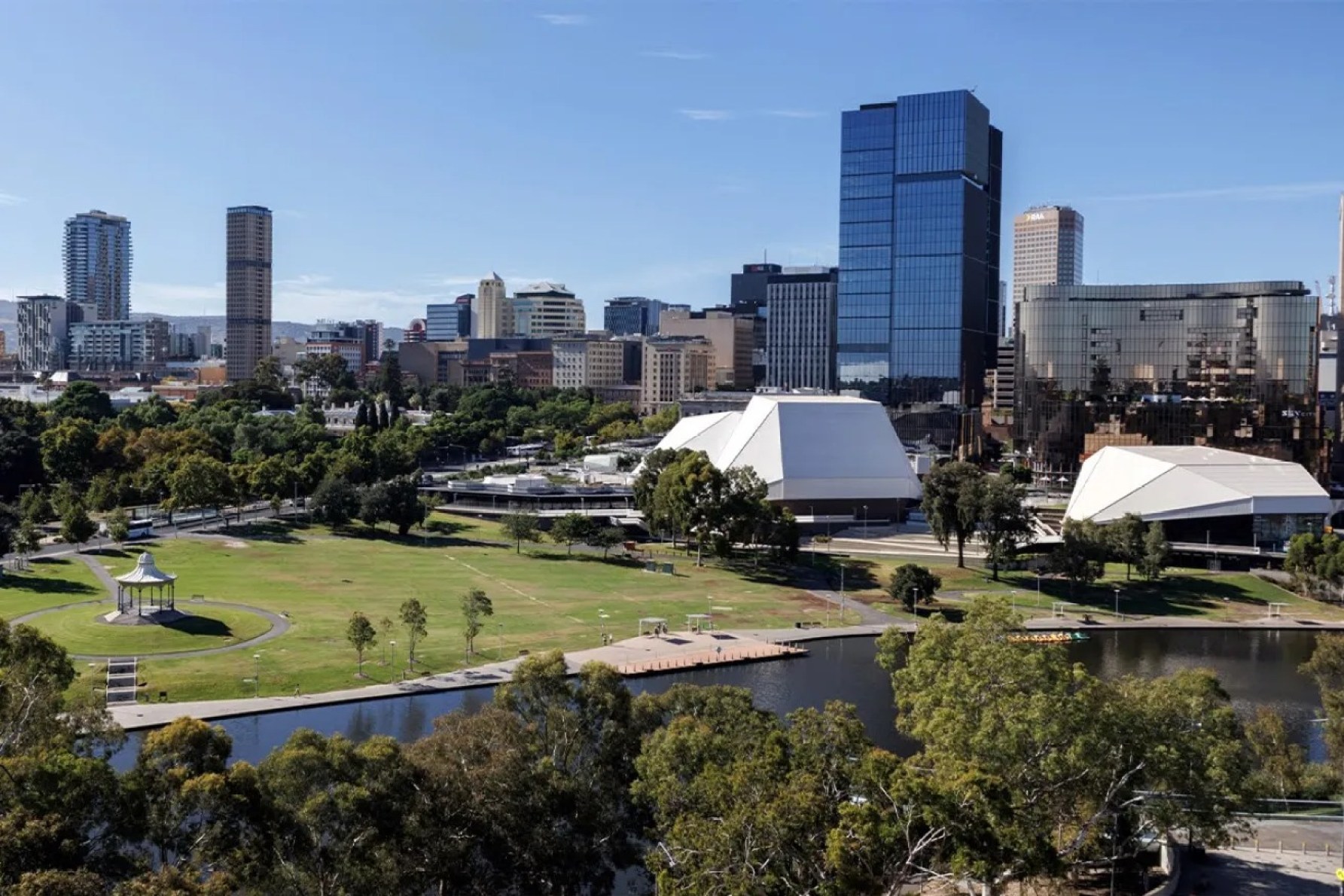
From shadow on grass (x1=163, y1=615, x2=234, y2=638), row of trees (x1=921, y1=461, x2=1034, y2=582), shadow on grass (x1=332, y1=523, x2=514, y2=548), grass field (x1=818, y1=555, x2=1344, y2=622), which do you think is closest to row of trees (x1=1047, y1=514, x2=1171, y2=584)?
grass field (x1=818, y1=555, x2=1344, y2=622)

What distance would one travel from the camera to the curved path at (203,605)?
55094 millimetres

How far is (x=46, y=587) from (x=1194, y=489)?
73.0 metres

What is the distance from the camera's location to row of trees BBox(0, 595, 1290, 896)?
87.7 ft

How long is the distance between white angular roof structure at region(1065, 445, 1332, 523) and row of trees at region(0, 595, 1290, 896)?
5854cm

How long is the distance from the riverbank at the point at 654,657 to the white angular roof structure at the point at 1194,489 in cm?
1733

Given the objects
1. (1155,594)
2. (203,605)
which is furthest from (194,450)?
(1155,594)

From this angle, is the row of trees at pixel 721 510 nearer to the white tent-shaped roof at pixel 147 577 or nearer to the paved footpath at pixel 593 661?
the paved footpath at pixel 593 661

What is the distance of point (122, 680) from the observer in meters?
51.1

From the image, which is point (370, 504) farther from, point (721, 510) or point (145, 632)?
point (145, 632)

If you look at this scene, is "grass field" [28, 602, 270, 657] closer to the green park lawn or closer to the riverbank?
the green park lawn

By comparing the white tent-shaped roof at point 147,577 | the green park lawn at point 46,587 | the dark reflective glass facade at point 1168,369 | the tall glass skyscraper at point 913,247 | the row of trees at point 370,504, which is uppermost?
the tall glass skyscraper at point 913,247

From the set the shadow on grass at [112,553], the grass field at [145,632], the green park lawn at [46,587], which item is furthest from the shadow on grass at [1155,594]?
the shadow on grass at [112,553]

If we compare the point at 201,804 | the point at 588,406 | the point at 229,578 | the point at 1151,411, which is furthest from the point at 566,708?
the point at 588,406

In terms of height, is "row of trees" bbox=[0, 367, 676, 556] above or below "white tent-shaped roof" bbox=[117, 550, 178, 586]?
above
